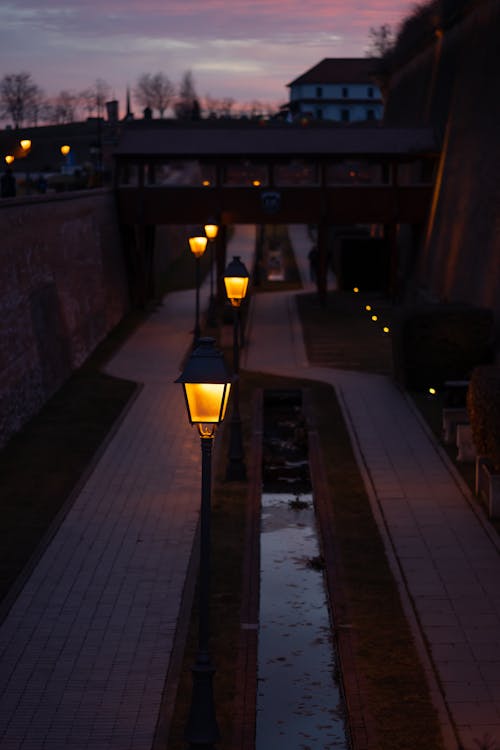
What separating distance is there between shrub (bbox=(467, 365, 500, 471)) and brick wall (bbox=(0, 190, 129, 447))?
28.4 feet

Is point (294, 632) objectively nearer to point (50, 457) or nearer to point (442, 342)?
point (50, 457)

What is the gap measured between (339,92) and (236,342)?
14744 cm

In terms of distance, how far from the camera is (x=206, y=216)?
44625 mm

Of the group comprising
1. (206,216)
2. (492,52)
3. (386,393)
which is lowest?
(386,393)

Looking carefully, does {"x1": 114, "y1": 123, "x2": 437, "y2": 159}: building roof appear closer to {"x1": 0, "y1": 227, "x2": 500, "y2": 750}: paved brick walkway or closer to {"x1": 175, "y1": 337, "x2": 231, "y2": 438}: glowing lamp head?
{"x1": 0, "y1": 227, "x2": 500, "y2": 750}: paved brick walkway

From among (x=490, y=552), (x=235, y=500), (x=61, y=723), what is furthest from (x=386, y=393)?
(x=61, y=723)

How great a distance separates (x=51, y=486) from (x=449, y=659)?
29.5 ft

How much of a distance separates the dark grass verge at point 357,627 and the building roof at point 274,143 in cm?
2554

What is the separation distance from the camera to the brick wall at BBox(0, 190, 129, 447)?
2448cm

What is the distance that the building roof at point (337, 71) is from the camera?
160 metres

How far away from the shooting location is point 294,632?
1345 cm

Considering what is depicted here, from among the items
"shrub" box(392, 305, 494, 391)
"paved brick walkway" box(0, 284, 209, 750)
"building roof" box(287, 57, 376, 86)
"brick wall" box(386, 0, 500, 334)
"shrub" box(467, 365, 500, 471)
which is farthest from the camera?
"building roof" box(287, 57, 376, 86)

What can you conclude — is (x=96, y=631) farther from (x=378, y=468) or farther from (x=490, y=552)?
(x=378, y=468)

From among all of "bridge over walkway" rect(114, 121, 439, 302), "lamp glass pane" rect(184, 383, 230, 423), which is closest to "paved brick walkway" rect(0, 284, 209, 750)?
"lamp glass pane" rect(184, 383, 230, 423)
